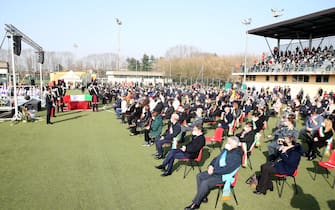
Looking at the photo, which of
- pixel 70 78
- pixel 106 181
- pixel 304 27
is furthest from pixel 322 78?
pixel 70 78

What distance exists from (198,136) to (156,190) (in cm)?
160

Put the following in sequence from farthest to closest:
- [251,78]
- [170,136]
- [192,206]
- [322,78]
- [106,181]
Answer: [251,78] → [322,78] → [170,136] → [106,181] → [192,206]

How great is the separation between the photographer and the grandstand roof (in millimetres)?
23837

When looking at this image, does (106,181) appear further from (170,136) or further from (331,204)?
(331,204)

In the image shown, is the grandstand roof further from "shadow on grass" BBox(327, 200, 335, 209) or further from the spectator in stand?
"shadow on grass" BBox(327, 200, 335, 209)

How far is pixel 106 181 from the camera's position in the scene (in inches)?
220

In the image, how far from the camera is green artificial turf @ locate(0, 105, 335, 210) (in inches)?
185

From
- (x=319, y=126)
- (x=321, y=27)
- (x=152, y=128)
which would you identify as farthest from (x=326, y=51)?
(x=152, y=128)

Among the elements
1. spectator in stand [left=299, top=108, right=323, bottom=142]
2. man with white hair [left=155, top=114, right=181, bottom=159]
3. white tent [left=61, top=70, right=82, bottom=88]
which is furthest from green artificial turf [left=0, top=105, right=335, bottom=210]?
white tent [left=61, top=70, right=82, bottom=88]

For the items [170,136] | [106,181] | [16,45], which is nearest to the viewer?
[106,181]

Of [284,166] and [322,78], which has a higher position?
[322,78]

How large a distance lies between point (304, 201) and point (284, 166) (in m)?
0.78

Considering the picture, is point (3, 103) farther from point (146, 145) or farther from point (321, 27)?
point (321, 27)

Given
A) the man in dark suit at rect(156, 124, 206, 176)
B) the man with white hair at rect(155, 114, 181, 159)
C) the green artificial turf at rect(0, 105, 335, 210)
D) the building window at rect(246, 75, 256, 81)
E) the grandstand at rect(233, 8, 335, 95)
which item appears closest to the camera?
the green artificial turf at rect(0, 105, 335, 210)
